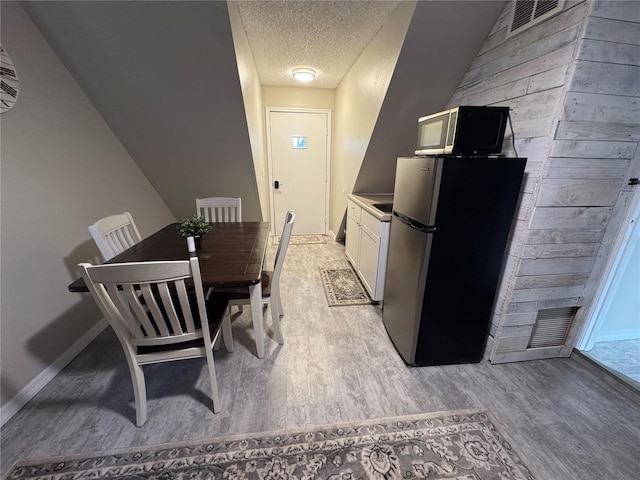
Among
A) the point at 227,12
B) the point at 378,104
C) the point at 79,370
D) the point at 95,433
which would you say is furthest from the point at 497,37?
the point at 79,370

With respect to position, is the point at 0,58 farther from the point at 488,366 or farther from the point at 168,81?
the point at 488,366

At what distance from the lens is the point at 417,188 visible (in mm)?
1651

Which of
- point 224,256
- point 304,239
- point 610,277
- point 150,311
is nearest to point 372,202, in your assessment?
point 224,256

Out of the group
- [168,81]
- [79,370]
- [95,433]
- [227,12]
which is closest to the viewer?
[95,433]

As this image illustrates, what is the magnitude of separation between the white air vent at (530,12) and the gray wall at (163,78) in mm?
1811

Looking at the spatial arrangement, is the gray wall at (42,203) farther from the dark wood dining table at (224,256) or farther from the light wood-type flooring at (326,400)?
the dark wood dining table at (224,256)

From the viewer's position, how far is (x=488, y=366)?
1870 millimetres

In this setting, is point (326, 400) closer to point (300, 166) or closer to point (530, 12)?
point (530, 12)

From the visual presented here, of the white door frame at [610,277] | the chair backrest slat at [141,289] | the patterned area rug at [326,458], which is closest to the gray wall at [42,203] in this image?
the patterned area rug at [326,458]

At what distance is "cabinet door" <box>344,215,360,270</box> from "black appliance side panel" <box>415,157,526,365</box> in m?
1.42

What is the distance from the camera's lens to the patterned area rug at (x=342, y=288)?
2682 mm

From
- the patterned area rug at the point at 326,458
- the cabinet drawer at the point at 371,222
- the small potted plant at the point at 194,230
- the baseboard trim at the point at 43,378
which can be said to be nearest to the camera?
the patterned area rug at the point at 326,458

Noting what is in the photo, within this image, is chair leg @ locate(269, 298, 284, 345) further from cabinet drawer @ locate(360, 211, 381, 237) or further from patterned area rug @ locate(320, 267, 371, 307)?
cabinet drawer @ locate(360, 211, 381, 237)

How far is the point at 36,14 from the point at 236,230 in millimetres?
1803
